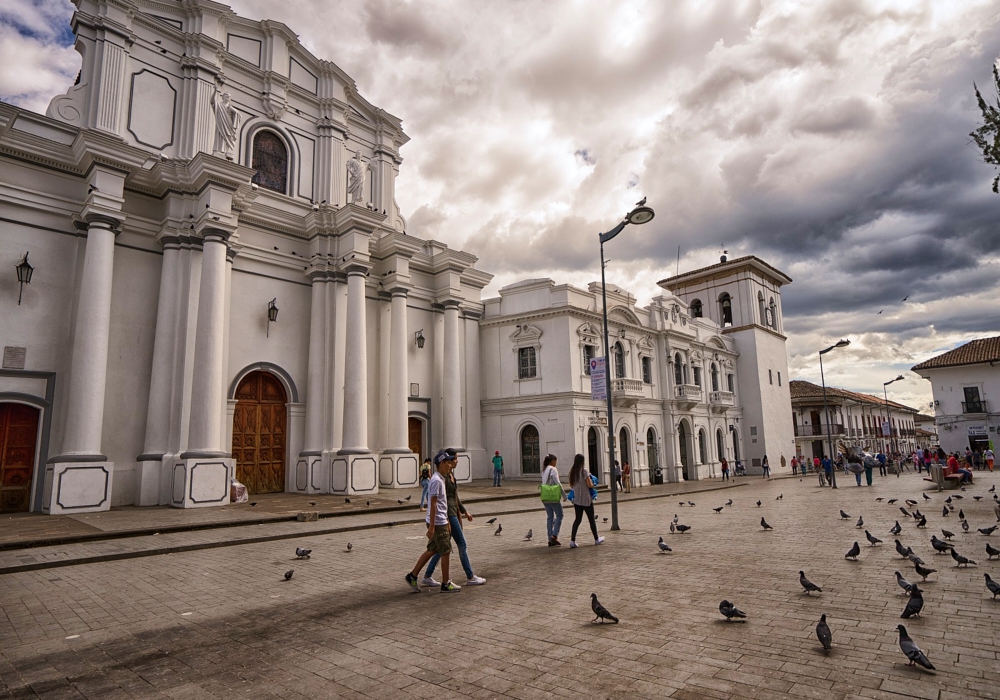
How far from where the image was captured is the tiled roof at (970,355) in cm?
4316

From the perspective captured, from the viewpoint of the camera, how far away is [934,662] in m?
4.52

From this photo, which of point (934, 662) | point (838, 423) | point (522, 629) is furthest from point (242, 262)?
point (838, 423)

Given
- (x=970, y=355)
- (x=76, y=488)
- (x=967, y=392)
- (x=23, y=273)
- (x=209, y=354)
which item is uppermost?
(x=970, y=355)

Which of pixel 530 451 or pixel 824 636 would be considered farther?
pixel 530 451

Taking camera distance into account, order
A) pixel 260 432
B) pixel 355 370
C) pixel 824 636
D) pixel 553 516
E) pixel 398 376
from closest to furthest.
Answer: pixel 824 636 < pixel 553 516 < pixel 260 432 < pixel 355 370 < pixel 398 376

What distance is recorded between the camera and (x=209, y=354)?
654 inches

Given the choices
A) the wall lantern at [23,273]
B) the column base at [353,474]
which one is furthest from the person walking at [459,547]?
the wall lantern at [23,273]

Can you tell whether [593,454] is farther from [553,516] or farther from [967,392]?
[967,392]

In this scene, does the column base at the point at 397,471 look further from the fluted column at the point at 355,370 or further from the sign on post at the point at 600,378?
the sign on post at the point at 600,378

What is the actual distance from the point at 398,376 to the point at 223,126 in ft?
35.3

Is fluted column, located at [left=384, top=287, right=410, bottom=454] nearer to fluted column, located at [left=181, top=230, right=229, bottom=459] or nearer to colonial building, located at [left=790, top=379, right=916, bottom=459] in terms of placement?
fluted column, located at [left=181, top=230, right=229, bottom=459]

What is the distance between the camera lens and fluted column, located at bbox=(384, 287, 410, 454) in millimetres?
22375

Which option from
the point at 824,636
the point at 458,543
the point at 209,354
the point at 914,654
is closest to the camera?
the point at 914,654

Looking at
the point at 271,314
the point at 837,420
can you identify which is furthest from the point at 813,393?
the point at 271,314
